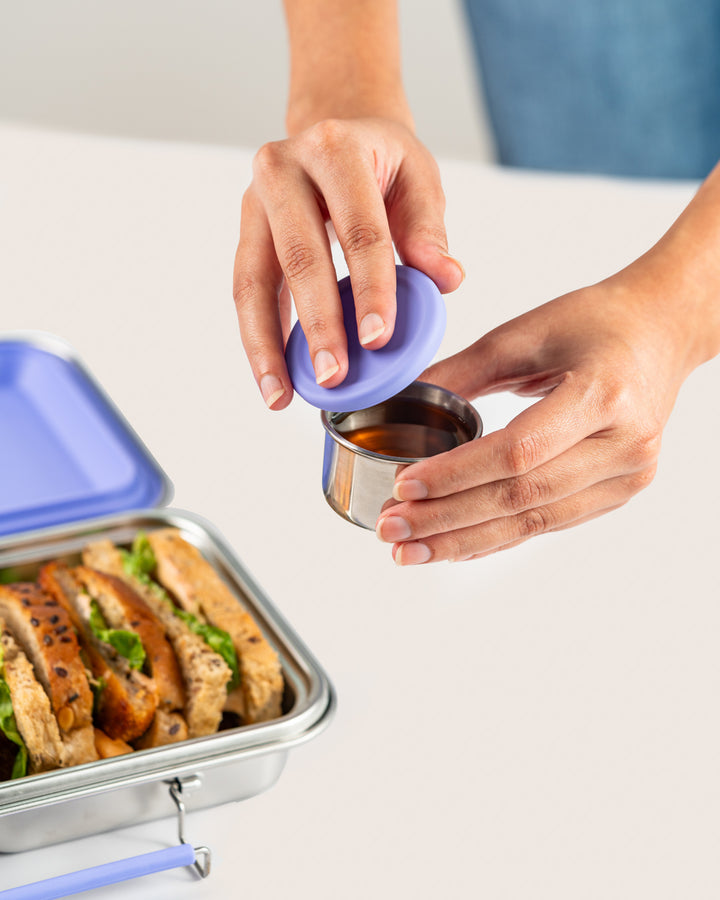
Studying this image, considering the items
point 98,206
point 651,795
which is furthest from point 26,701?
point 98,206

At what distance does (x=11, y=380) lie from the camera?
6.88 feet

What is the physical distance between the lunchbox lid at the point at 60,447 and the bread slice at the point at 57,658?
0.38m

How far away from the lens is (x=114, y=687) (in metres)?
1.29

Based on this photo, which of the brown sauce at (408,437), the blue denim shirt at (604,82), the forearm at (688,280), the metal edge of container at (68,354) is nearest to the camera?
the brown sauce at (408,437)

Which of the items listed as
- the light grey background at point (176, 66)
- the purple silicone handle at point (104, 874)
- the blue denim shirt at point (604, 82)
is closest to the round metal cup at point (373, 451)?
the purple silicone handle at point (104, 874)

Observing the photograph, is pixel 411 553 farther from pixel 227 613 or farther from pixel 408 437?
pixel 227 613

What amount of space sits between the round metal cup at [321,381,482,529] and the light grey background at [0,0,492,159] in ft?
13.0

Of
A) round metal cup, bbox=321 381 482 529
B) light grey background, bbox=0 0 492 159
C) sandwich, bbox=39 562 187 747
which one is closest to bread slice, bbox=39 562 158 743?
sandwich, bbox=39 562 187 747

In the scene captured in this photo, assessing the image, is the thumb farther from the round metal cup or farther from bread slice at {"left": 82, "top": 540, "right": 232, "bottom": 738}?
bread slice at {"left": 82, "top": 540, "right": 232, "bottom": 738}

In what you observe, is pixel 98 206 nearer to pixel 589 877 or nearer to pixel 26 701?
pixel 26 701

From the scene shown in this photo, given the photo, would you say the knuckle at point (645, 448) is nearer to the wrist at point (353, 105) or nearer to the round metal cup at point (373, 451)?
the round metal cup at point (373, 451)

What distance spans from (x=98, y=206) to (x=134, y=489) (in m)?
0.99

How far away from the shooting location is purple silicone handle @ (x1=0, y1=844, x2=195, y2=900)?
3.59 ft

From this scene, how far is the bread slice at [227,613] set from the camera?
1331 millimetres
